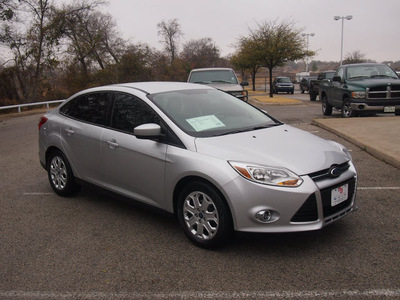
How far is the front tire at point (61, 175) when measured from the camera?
17.8ft

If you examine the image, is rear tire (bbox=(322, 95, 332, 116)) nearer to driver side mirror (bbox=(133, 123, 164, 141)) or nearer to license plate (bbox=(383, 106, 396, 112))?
license plate (bbox=(383, 106, 396, 112))

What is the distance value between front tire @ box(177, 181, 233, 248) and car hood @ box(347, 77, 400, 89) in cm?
1002

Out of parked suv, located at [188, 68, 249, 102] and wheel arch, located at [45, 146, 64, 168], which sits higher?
parked suv, located at [188, 68, 249, 102]

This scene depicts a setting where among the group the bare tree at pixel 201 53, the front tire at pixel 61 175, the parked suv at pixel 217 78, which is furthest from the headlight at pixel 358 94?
the bare tree at pixel 201 53

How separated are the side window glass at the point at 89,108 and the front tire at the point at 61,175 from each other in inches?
24.4

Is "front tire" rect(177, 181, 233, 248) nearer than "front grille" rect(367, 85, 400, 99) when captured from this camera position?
Yes

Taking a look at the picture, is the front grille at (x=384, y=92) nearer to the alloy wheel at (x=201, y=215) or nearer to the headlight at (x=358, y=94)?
the headlight at (x=358, y=94)

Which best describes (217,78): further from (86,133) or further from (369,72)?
(86,133)

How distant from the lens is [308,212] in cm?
343

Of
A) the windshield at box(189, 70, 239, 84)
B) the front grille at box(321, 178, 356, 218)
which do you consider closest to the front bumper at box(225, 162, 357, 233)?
the front grille at box(321, 178, 356, 218)

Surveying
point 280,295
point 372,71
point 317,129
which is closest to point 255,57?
point 372,71

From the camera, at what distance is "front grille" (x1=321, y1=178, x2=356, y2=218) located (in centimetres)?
348

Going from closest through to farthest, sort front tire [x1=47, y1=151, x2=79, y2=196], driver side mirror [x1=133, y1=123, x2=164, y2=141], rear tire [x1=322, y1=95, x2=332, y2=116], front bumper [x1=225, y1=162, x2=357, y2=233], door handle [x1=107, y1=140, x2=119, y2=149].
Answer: front bumper [x1=225, y1=162, x2=357, y2=233] < driver side mirror [x1=133, y1=123, x2=164, y2=141] < door handle [x1=107, y1=140, x2=119, y2=149] < front tire [x1=47, y1=151, x2=79, y2=196] < rear tire [x1=322, y1=95, x2=332, y2=116]

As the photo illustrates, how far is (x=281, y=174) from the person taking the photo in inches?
135
